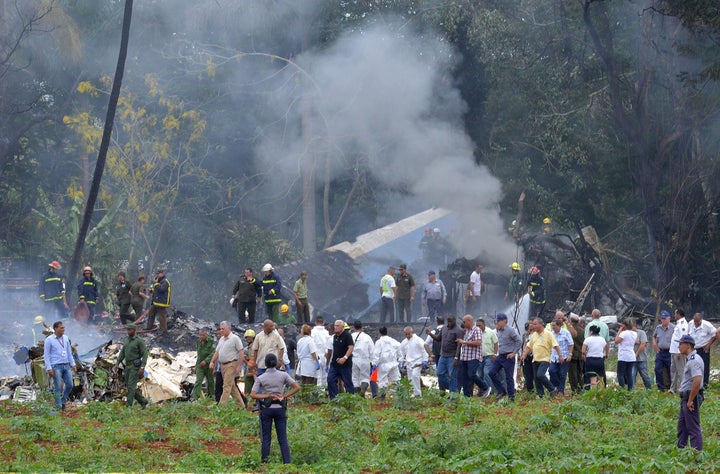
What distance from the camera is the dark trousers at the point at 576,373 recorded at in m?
17.1

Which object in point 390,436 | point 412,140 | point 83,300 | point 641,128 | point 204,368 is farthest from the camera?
point 412,140

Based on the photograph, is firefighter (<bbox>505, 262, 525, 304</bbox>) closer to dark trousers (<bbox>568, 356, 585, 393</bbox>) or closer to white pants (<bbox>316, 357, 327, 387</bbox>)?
dark trousers (<bbox>568, 356, 585, 393</bbox>)

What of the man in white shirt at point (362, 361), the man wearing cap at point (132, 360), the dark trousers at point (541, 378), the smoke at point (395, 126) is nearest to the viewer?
the man wearing cap at point (132, 360)

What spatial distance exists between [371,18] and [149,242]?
35.8 feet

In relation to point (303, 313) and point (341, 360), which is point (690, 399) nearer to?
point (341, 360)

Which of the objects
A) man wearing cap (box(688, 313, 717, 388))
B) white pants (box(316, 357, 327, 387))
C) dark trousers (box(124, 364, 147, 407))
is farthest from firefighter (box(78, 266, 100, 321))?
man wearing cap (box(688, 313, 717, 388))

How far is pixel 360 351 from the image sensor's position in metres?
17.2

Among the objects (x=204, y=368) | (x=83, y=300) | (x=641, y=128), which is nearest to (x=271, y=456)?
(x=204, y=368)

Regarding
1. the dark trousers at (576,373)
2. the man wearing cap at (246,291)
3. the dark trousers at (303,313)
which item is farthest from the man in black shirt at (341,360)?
the dark trousers at (303,313)

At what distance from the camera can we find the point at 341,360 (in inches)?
635

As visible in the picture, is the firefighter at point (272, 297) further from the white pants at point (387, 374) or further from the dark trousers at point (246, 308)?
the white pants at point (387, 374)

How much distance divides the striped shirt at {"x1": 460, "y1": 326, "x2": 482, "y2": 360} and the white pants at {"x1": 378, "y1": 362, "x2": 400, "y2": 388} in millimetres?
1388

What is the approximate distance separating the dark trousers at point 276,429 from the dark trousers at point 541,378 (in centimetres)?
608

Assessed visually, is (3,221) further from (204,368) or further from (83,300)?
(204,368)
